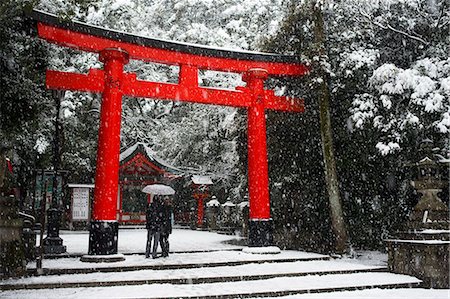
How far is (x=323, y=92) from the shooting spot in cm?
1247

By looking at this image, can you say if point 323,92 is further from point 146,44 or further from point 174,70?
point 174,70

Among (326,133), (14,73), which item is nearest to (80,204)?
(326,133)

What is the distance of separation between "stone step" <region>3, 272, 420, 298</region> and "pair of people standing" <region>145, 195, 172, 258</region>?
261 cm

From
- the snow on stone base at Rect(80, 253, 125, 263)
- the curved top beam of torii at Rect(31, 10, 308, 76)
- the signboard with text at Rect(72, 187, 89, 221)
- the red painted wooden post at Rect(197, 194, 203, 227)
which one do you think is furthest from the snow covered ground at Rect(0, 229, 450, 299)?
the red painted wooden post at Rect(197, 194, 203, 227)

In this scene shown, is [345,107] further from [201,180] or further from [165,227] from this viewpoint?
[201,180]

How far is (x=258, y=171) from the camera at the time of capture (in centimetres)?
1244

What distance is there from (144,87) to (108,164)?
2.44m

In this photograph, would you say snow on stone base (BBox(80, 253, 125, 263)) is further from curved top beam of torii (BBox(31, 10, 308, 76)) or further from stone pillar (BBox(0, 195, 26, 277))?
curved top beam of torii (BBox(31, 10, 308, 76))

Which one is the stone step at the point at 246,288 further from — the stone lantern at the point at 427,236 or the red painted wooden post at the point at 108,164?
the red painted wooden post at the point at 108,164

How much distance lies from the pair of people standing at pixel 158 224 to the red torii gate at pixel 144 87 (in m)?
0.84

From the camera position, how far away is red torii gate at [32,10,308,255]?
1034 cm

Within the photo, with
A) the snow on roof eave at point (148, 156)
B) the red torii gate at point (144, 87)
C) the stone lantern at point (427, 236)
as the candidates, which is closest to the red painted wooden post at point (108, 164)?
the red torii gate at point (144, 87)

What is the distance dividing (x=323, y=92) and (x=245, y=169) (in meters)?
4.93

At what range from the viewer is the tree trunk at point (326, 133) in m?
12.1
